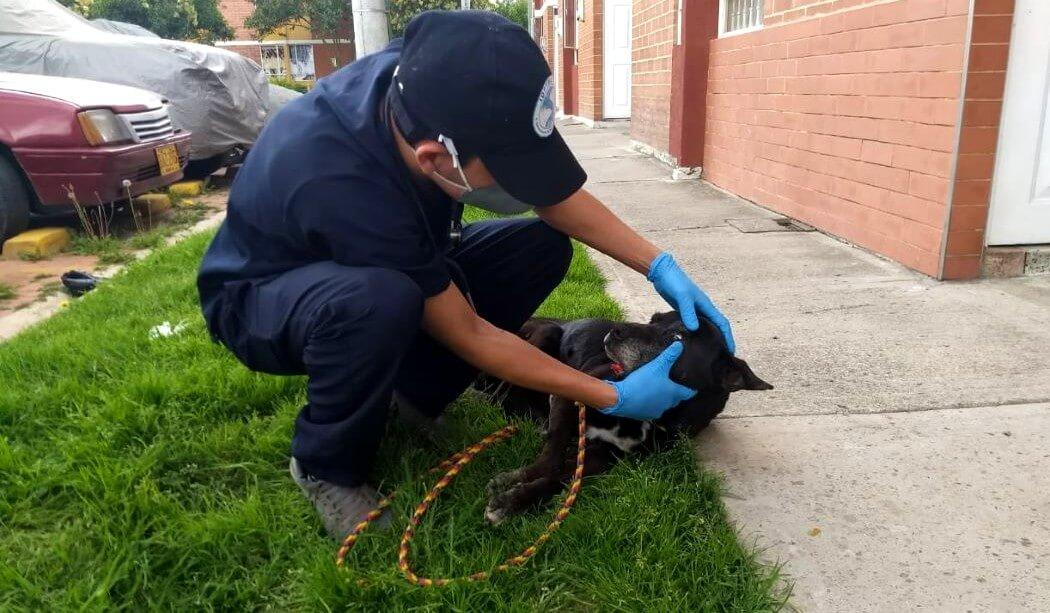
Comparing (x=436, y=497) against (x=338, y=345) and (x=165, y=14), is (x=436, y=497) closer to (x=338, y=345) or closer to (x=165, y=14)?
(x=338, y=345)

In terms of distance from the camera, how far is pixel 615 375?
253cm

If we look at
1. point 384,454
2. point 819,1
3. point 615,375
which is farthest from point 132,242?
Answer: point 819,1

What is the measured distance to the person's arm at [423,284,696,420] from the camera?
6.58 ft

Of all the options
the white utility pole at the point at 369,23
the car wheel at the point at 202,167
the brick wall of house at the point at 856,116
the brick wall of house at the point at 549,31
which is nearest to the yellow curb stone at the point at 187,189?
the car wheel at the point at 202,167

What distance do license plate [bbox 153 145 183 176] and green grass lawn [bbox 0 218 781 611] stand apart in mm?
3661

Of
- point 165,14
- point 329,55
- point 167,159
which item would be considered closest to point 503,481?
point 167,159

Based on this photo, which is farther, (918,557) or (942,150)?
(942,150)

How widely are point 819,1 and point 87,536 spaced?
5.20 m

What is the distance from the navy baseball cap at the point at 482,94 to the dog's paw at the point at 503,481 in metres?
0.84

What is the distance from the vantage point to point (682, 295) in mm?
2381

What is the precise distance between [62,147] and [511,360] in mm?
4867

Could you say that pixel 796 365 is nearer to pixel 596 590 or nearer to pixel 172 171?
pixel 596 590

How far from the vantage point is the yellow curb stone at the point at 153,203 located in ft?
23.1

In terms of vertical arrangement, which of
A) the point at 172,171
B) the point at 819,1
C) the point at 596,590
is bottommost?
the point at 596,590
